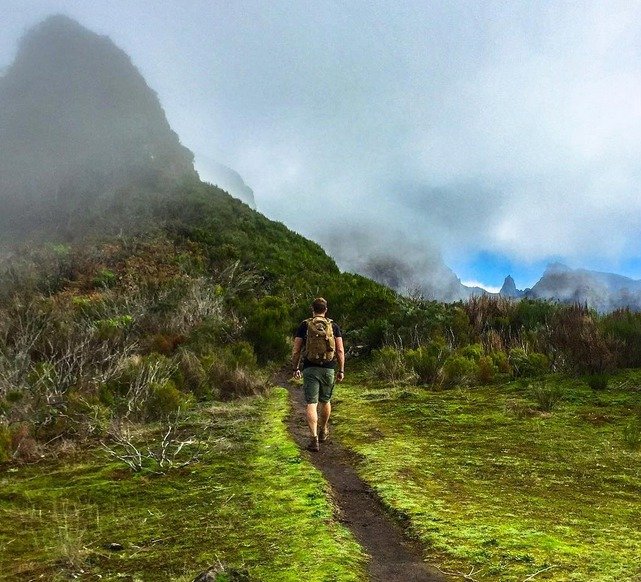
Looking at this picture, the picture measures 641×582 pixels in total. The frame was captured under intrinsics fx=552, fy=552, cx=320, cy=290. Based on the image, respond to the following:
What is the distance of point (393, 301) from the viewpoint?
16812mm

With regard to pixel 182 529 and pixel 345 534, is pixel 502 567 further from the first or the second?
pixel 182 529

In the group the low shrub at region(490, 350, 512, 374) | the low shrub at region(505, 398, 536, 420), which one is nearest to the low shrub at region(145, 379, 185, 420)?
the low shrub at region(505, 398, 536, 420)

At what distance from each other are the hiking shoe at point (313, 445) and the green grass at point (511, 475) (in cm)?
41

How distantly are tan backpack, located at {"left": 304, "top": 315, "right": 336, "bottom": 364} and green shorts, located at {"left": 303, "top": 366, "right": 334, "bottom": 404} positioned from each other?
12cm

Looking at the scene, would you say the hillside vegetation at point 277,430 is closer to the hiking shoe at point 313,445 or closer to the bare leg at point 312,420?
the hiking shoe at point 313,445

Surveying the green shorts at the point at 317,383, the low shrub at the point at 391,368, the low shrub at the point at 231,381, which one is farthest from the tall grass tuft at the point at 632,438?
the low shrub at the point at 231,381

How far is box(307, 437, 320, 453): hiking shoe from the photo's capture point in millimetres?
6195

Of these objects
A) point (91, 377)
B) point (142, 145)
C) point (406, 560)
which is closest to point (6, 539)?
point (406, 560)

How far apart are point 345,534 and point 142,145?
4761 centimetres

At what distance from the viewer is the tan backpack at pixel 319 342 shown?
676 centimetres

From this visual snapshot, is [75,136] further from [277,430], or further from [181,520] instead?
[181,520]

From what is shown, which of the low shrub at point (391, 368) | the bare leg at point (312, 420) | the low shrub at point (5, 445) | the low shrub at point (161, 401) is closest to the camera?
the low shrub at point (5, 445)

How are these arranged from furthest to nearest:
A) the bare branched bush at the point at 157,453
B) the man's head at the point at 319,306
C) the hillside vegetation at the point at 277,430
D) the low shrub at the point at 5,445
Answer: the man's head at the point at 319,306 → the low shrub at the point at 5,445 → the bare branched bush at the point at 157,453 → the hillside vegetation at the point at 277,430

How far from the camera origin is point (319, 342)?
679 centimetres
